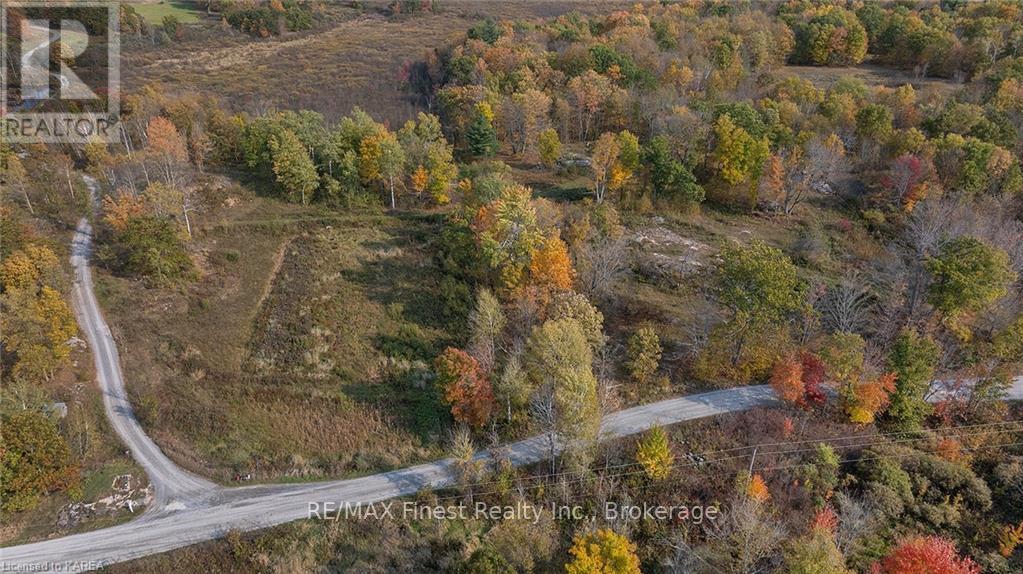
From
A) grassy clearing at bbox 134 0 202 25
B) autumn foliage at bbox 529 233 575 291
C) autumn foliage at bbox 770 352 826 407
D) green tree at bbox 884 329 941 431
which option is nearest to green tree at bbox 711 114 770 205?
autumn foliage at bbox 529 233 575 291

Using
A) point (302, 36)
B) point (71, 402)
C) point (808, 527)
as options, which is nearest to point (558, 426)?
point (808, 527)

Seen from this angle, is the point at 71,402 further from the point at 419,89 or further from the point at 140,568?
the point at 419,89

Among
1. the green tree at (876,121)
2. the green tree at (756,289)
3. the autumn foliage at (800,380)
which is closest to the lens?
the autumn foliage at (800,380)

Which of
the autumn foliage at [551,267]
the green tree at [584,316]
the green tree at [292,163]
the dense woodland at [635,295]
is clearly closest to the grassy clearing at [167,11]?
the dense woodland at [635,295]

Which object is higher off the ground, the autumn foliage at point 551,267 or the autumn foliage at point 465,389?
the autumn foliage at point 551,267

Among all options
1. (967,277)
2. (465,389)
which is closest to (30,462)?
(465,389)

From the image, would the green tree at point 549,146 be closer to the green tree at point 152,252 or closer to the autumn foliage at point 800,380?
the autumn foliage at point 800,380

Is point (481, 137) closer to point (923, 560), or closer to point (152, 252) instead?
point (152, 252)
